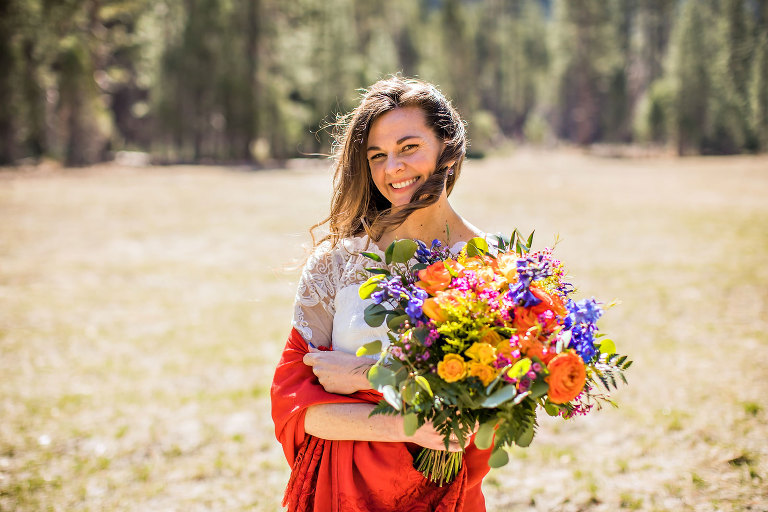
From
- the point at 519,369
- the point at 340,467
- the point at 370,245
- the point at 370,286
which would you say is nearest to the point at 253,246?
the point at 370,245

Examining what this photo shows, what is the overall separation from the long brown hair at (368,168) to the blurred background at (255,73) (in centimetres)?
2716

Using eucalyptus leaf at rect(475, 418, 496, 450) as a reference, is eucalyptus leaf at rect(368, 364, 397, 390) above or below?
above

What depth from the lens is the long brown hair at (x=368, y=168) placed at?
199 centimetres

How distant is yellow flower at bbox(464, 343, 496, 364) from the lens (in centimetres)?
142

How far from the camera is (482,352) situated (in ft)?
4.67

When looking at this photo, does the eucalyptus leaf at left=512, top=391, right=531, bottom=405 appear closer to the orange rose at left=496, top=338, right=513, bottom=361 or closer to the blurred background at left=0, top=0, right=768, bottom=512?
the orange rose at left=496, top=338, right=513, bottom=361

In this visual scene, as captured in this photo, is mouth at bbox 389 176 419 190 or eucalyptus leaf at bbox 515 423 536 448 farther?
mouth at bbox 389 176 419 190

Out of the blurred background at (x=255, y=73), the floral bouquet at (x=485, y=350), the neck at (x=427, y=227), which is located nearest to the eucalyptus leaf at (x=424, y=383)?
the floral bouquet at (x=485, y=350)

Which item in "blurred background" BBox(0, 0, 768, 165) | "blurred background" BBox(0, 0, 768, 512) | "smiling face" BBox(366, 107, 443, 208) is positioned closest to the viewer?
"smiling face" BBox(366, 107, 443, 208)

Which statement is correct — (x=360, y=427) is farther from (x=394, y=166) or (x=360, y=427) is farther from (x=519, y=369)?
(x=394, y=166)

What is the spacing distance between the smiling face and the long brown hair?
0.09 feet

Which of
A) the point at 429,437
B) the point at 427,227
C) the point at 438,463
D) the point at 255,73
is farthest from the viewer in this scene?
the point at 255,73

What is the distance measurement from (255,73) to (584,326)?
112ft

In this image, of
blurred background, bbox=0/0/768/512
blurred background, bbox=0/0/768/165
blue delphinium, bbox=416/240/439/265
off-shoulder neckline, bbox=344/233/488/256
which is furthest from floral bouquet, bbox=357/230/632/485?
blurred background, bbox=0/0/768/165
